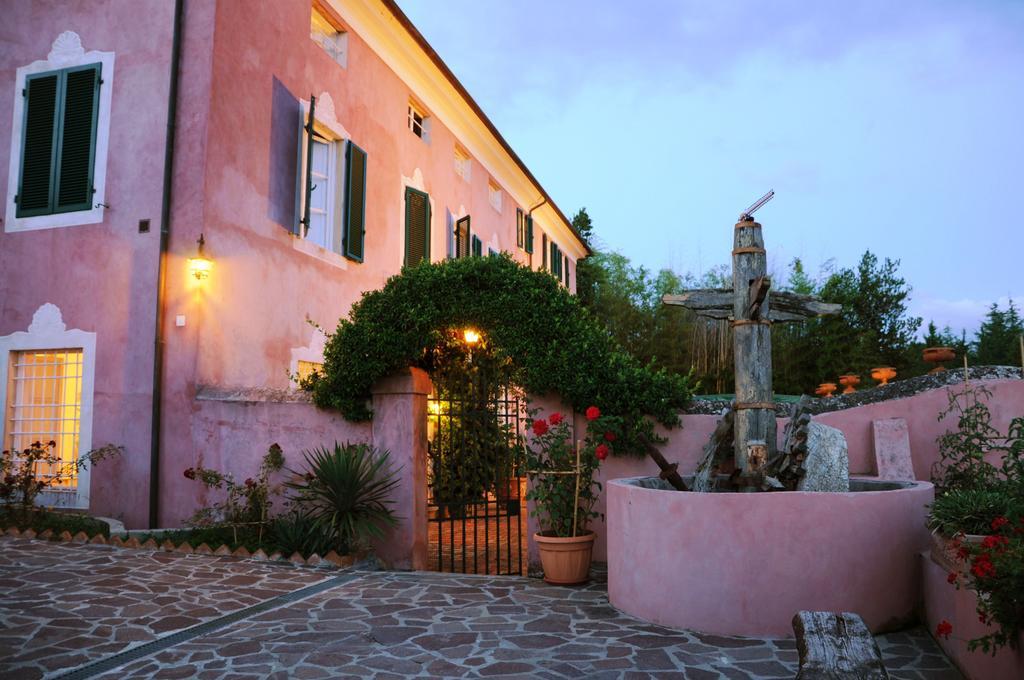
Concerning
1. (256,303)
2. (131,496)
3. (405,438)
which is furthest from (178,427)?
(405,438)

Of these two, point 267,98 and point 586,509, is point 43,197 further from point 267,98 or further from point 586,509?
point 586,509

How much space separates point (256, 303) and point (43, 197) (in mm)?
2960

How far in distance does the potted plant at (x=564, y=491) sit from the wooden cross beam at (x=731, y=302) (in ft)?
4.25

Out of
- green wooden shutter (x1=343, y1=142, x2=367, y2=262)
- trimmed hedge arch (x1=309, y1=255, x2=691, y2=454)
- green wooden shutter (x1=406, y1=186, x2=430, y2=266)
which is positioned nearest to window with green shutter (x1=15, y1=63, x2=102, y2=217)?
green wooden shutter (x1=343, y1=142, x2=367, y2=262)

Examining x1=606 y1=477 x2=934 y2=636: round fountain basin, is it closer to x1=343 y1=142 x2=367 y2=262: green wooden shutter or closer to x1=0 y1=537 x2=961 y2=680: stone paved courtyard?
x1=0 y1=537 x2=961 y2=680: stone paved courtyard

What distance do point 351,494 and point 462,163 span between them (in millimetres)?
10086

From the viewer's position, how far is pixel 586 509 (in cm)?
668

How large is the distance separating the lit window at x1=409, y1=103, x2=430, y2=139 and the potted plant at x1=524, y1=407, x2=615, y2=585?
25.9 ft

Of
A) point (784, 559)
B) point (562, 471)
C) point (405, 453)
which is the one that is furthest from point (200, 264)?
point (784, 559)

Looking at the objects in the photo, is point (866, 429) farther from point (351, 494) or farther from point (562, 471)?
point (351, 494)

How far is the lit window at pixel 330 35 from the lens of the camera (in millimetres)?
10398

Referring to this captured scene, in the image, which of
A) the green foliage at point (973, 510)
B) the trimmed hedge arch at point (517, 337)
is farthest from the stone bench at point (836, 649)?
the trimmed hedge arch at point (517, 337)

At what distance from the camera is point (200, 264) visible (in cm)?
819

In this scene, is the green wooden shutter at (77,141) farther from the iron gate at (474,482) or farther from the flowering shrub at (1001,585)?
the flowering shrub at (1001,585)
